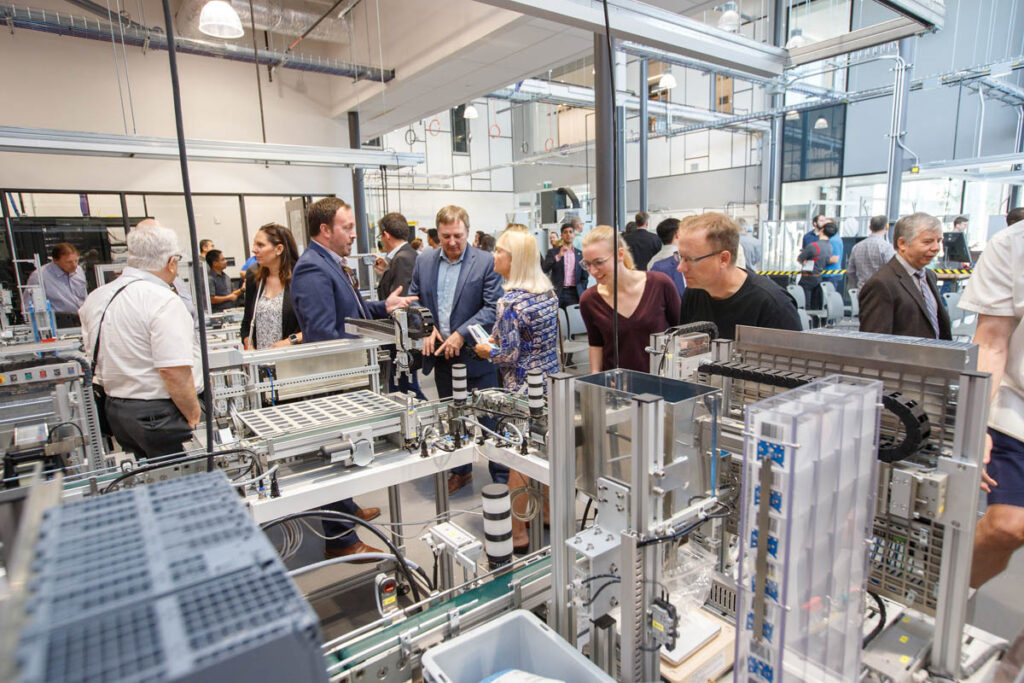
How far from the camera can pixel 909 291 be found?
2.43 metres

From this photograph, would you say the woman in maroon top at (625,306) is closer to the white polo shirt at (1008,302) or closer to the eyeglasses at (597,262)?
the eyeglasses at (597,262)

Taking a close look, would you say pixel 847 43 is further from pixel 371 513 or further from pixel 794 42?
pixel 371 513

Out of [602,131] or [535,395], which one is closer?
[535,395]

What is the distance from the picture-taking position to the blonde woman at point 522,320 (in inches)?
91.9

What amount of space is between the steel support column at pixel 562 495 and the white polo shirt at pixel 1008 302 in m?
1.40

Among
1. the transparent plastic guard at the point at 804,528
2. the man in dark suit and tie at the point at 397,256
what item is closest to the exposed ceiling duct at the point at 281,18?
the man in dark suit and tie at the point at 397,256

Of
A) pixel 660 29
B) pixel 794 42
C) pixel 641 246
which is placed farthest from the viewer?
pixel 641 246

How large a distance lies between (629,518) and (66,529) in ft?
2.20

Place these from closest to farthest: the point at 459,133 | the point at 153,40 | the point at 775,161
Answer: the point at 153,40, the point at 775,161, the point at 459,133

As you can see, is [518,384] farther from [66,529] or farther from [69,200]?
[69,200]

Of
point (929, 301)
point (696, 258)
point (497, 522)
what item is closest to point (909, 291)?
point (929, 301)

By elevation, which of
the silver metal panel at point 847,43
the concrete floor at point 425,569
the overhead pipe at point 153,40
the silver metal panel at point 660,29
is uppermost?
the overhead pipe at point 153,40

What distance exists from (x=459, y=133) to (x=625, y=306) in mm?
10930

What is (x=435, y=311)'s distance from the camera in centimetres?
301
